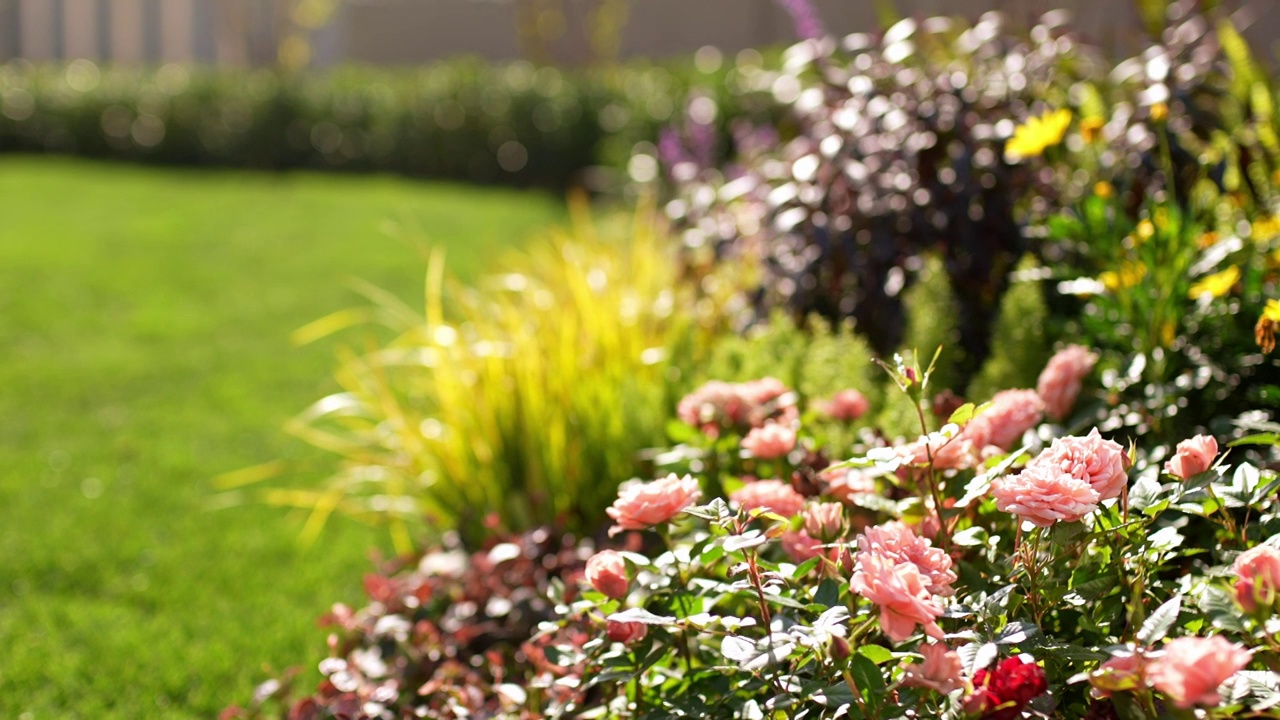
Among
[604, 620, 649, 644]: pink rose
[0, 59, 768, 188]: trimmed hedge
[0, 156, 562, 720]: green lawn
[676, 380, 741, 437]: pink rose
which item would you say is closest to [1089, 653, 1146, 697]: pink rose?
[604, 620, 649, 644]: pink rose

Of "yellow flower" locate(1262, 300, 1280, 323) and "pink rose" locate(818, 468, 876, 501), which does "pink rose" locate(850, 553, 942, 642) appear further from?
"yellow flower" locate(1262, 300, 1280, 323)

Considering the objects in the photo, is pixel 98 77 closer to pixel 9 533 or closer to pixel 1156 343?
pixel 9 533

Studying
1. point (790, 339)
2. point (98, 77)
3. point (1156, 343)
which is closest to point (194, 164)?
point (98, 77)

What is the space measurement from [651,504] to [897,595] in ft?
1.26

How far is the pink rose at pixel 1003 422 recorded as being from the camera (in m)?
1.78

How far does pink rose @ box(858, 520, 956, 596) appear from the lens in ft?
4.42

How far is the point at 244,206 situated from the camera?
9.00 metres

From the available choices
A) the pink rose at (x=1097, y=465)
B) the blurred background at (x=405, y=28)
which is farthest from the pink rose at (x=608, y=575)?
the blurred background at (x=405, y=28)

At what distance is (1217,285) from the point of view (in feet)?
6.88

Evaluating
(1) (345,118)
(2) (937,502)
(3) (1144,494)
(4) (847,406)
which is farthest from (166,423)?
(1) (345,118)

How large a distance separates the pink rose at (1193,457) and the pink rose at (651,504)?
23.8 inches

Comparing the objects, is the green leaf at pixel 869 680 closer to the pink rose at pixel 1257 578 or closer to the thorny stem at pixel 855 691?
the thorny stem at pixel 855 691

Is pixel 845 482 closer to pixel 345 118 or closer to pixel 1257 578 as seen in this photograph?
pixel 1257 578

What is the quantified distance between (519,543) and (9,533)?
1.82 metres
